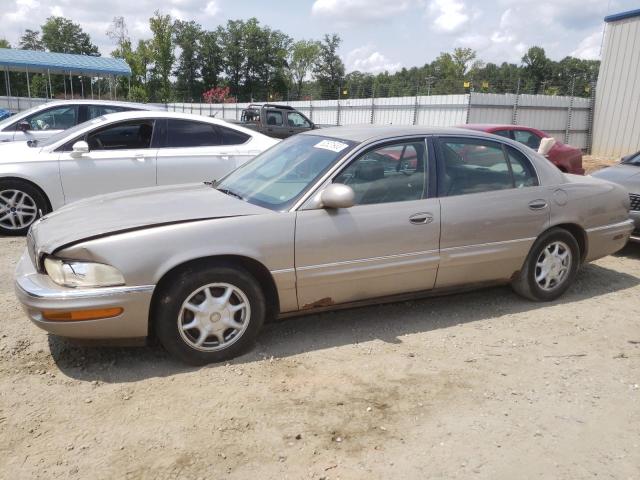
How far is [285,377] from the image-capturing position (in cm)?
337

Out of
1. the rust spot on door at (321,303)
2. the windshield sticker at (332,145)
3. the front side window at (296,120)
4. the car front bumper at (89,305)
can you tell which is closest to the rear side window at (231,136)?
the windshield sticker at (332,145)

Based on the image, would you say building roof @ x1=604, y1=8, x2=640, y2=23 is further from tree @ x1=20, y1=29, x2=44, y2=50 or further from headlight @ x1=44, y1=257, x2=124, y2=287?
tree @ x1=20, y1=29, x2=44, y2=50

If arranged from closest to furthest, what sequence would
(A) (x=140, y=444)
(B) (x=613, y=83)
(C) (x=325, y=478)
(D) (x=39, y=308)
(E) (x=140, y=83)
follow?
(C) (x=325, y=478)
(A) (x=140, y=444)
(D) (x=39, y=308)
(B) (x=613, y=83)
(E) (x=140, y=83)

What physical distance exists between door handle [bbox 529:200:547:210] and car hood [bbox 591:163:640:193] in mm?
2401

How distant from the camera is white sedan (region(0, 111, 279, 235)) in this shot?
6.43 m

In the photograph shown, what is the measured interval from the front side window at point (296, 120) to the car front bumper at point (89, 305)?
15070mm

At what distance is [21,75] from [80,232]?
67.6 meters

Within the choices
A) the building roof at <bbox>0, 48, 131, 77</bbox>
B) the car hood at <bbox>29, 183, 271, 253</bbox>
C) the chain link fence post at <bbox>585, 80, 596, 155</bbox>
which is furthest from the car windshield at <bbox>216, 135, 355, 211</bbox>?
the building roof at <bbox>0, 48, 131, 77</bbox>

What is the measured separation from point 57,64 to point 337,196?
31.5 m

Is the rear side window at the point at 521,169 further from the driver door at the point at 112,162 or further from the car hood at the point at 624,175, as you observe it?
the driver door at the point at 112,162

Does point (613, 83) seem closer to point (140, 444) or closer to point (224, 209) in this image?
point (224, 209)

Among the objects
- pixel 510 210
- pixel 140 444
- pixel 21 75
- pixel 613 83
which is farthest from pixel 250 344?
pixel 21 75

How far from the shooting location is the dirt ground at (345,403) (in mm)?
2578

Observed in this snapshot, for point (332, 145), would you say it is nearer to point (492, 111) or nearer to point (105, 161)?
point (105, 161)
